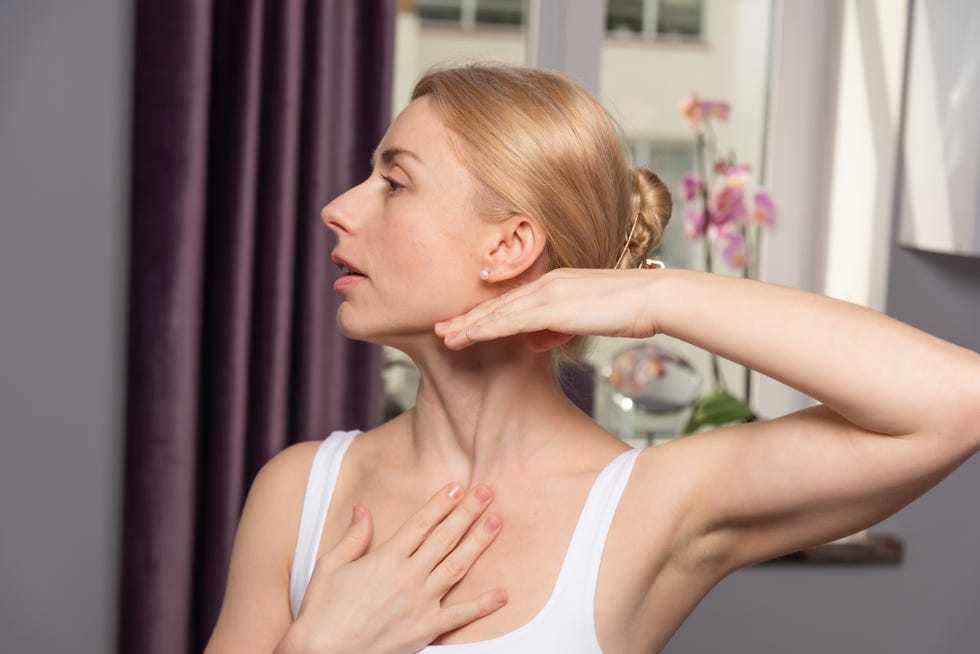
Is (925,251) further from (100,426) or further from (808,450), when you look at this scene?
(100,426)

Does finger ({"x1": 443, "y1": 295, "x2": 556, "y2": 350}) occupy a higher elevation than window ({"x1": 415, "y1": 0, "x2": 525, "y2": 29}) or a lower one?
lower

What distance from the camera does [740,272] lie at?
2730mm

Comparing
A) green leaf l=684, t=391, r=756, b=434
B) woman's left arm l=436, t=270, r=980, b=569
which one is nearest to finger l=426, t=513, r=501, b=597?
woman's left arm l=436, t=270, r=980, b=569

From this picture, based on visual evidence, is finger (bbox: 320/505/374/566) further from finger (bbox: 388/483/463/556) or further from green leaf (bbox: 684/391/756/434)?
green leaf (bbox: 684/391/756/434)

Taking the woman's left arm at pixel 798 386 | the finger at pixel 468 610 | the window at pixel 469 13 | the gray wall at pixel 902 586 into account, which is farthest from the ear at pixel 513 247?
the window at pixel 469 13

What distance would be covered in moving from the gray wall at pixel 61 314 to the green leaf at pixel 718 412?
1.21 meters

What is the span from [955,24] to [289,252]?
1.39 meters

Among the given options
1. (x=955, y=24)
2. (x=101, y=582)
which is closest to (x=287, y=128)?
(x=101, y=582)

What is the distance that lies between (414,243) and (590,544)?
1.25ft

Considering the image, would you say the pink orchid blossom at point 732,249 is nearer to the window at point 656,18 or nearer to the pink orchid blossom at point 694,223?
the pink orchid blossom at point 694,223

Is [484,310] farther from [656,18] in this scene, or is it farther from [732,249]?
[656,18]

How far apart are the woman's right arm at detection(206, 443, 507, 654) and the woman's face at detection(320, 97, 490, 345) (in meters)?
0.21

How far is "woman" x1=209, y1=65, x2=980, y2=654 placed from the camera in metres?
1.08

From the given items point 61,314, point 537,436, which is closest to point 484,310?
point 537,436
